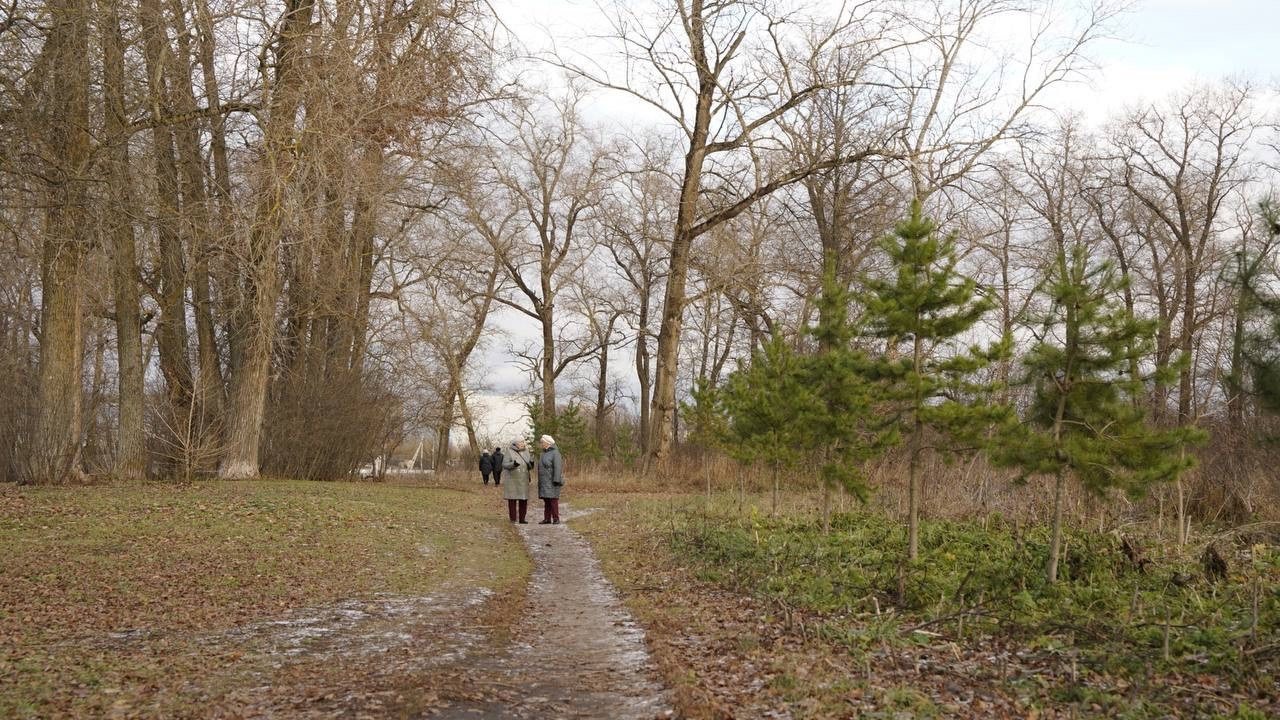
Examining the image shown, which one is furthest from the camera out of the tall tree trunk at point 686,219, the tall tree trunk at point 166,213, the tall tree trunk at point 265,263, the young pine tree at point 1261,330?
the tall tree trunk at point 686,219

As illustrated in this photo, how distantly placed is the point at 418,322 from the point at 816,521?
20.0m

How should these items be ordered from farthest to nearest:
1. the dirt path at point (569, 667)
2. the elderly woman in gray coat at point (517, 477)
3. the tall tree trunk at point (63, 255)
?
the elderly woman in gray coat at point (517, 477) → the tall tree trunk at point (63, 255) → the dirt path at point (569, 667)

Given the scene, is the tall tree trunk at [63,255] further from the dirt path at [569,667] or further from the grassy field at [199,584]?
the dirt path at [569,667]

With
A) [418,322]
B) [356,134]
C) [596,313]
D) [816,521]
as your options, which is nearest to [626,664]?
[816,521]

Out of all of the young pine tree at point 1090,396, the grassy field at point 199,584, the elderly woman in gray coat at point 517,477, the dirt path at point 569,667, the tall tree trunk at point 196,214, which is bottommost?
the dirt path at point 569,667

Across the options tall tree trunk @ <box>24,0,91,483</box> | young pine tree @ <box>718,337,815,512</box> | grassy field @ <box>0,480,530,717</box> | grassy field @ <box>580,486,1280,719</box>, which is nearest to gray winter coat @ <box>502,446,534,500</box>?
grassy field @ <box>0,480,530,717</box>

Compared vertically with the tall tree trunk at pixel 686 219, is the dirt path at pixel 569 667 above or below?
below

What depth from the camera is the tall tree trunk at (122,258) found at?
15.1 m

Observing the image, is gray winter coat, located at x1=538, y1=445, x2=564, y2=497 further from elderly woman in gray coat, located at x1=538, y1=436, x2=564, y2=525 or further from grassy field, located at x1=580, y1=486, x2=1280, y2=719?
grassy field, located at x1=580, y1=486, x2=1280, y2=719

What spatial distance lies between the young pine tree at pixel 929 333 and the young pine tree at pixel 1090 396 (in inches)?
23.8

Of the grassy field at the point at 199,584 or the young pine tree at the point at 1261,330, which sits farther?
the young pine tree at the point at 1261,330

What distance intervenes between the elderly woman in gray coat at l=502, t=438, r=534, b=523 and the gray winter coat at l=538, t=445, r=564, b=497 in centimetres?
26

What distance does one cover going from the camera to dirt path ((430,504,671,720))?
6.25 metres

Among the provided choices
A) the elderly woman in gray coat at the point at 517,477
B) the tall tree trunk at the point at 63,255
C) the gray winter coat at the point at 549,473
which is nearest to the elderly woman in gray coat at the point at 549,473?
the gray winter coat at the point at 549,473
